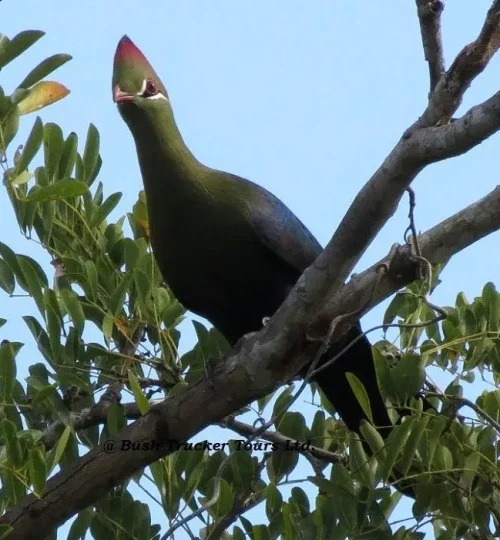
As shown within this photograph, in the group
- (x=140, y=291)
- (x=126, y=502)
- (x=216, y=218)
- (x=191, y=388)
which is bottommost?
(x=126, y=502)

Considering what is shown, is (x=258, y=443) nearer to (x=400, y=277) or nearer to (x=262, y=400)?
(x=262, y=400)

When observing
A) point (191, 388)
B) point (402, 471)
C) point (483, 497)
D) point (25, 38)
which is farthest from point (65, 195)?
point (483, 497)

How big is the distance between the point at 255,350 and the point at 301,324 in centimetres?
17

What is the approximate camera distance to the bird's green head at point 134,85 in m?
3.84

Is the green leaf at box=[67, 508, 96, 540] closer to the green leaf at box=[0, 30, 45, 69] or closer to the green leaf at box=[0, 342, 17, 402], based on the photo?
the green leaf at box=[0, 342, 17, 402]

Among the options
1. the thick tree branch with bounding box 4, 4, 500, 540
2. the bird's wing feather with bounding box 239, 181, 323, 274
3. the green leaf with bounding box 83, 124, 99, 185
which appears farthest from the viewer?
the bird's wing feather with bounding box 239, 181, 323, 274

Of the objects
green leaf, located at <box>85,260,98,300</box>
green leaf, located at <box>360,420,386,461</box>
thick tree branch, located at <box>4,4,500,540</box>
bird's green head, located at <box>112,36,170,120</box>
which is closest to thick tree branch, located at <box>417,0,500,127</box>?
thick tree branch, located at <box>4,4,500,540</box>

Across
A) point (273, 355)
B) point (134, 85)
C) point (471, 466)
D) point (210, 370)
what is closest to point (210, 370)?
point (210, 370)

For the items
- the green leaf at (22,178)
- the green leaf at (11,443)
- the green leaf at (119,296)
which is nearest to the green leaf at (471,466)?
the green leaf at (119,296)

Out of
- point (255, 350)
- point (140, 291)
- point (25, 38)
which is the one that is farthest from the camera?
point (140, 291)

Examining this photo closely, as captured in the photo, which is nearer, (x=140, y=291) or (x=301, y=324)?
(x=301, y=324)

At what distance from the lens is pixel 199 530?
3.15 meters

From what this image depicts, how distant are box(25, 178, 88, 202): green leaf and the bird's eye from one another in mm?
957

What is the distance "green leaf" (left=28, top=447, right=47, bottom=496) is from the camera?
114 inches
